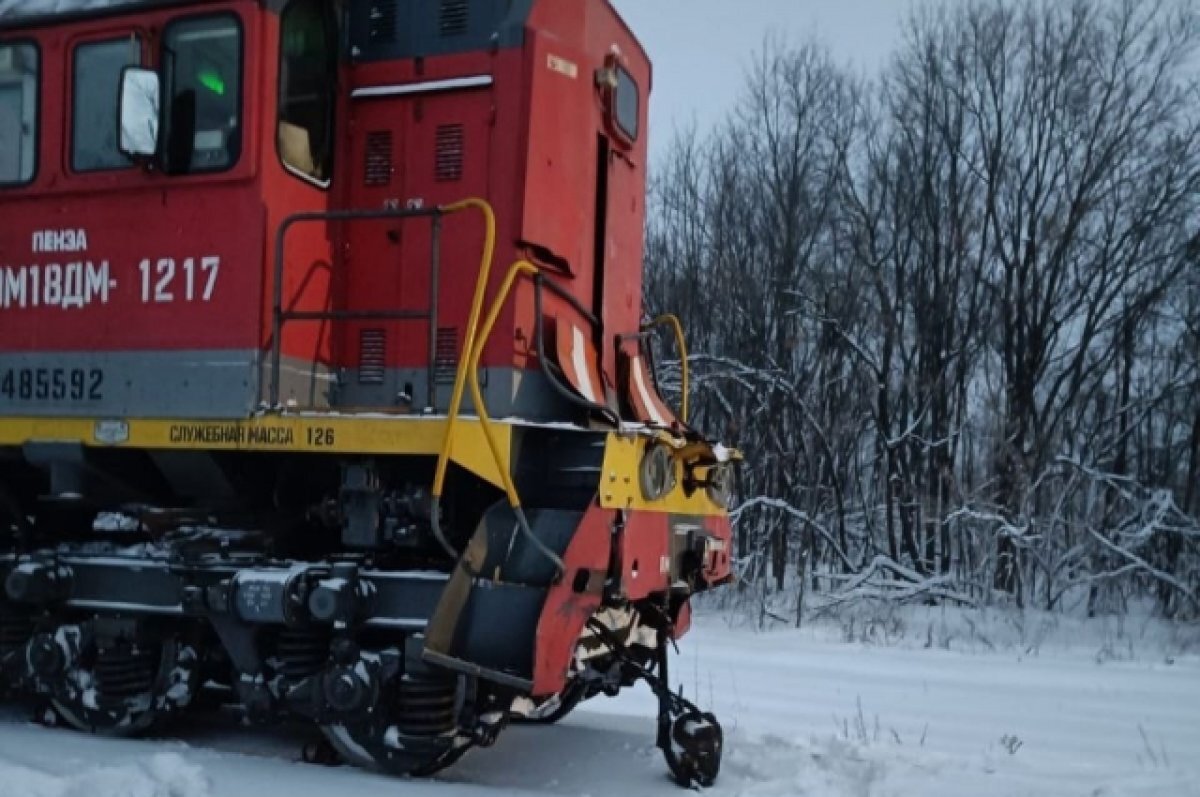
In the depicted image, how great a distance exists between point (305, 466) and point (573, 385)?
5.08 feet

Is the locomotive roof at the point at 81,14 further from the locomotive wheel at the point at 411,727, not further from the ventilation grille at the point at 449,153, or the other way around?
the locomotive wheel at the point at 411,727

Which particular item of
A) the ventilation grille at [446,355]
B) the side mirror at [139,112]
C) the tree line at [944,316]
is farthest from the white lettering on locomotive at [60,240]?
the tree line at [944,316]

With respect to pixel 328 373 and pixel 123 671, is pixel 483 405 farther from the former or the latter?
pixel 123 671

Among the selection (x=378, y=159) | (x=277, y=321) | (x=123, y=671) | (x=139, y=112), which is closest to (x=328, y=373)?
(x=277, y=321)

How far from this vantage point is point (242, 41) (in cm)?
560

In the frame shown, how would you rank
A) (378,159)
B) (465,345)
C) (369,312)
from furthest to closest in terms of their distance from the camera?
(378,159) < (369,312) < (465,345)

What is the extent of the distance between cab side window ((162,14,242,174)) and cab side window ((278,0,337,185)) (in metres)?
0.27

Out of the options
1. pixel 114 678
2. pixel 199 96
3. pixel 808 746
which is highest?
pixel 199 96

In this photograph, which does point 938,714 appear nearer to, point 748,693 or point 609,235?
point 748,693

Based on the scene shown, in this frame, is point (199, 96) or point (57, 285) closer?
point (199, 96)

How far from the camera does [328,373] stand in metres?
6.04

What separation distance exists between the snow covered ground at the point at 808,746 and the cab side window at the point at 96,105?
10.3ft

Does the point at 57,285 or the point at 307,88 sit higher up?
the point at 307,88

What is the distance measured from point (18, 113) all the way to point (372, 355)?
2538 mm
